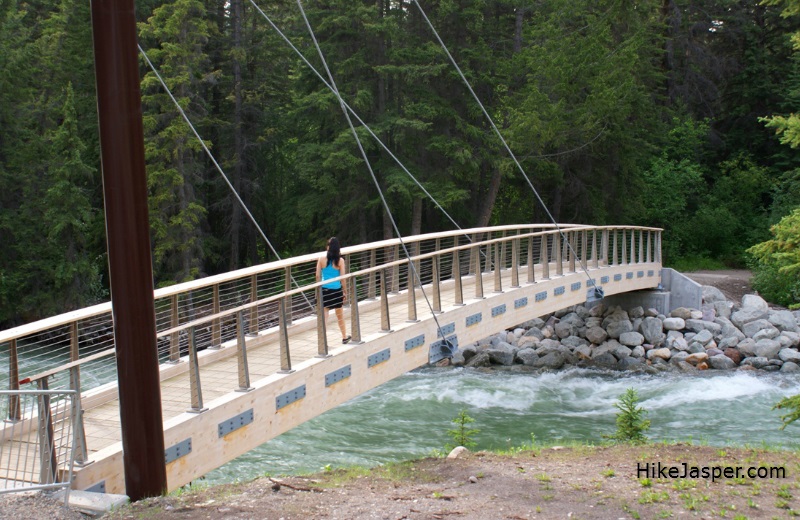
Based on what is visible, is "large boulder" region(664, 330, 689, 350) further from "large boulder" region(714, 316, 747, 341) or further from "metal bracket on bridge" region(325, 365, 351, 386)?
"metal bracket on bridge" region(325, 365, 351, 386)

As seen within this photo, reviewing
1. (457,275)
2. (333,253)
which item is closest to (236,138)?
(457,275)

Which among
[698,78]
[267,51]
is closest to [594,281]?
[267,51]

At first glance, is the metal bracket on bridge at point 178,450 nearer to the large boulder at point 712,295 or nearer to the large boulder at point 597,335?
the large boulder at point 597,335

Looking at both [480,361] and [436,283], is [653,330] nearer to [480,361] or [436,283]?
[480,361]

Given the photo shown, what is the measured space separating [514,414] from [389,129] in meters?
14.6

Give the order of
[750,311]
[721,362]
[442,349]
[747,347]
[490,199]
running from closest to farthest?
1. [442,349]
2. [721,362]
3. [747,347]
4. [750,311]
5. [490,199]

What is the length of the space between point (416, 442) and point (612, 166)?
66.1 ft

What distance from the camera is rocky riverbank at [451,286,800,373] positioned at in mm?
20766

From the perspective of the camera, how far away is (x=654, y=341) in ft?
71.4

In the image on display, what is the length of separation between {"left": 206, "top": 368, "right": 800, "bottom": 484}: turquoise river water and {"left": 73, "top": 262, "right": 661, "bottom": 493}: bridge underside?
1907 mm

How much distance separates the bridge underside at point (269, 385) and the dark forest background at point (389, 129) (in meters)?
15.1

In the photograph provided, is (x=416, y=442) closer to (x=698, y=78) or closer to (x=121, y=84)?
(x=121, y=84)

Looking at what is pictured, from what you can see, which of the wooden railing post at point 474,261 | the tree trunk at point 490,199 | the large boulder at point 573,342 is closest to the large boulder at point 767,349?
the large boulder at point 573,342

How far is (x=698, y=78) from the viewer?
3644 centimetres
